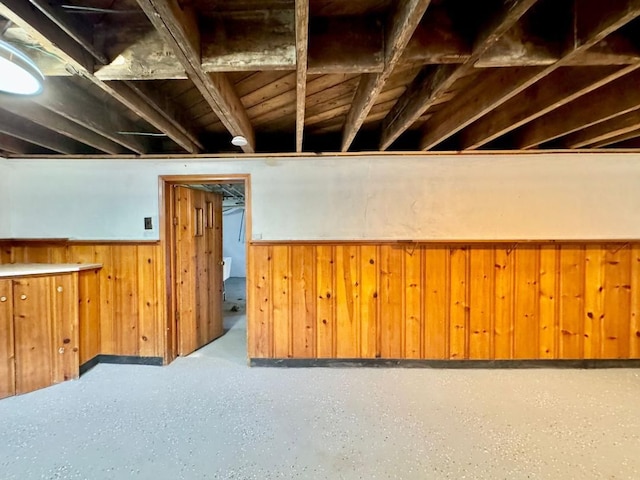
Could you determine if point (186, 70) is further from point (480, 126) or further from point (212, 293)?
point (212, 293)

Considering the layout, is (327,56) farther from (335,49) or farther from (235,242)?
(235,242)

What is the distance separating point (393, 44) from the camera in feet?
3.56

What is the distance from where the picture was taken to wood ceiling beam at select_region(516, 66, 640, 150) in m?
1.54

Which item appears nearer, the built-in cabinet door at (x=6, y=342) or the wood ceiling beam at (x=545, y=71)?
the wood ceiling beam at (x=545, y=71)

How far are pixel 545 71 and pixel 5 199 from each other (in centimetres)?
418

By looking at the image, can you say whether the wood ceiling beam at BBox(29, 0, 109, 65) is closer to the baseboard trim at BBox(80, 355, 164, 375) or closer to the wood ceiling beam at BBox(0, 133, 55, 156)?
the wood ceiling beam at BBox(0, 133, 55, 156)

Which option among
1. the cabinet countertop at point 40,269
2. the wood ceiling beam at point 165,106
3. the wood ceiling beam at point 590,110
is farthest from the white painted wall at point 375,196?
the wood ceiling beam at point 165,106

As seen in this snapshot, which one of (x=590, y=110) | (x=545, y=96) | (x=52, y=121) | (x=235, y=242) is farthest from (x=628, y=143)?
(x=235, y=242)

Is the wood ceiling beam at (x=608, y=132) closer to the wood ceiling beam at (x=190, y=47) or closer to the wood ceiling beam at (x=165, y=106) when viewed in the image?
the wood ceiling beam at (x=190, y=47)

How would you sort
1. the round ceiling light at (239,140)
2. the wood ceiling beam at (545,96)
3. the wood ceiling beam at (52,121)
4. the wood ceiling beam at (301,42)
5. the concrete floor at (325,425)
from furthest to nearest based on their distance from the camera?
1. the round ceiling light at (239,140)
2. the wood ceiling beam at (52,121)
3. the concrete floor at (325,425)
4. the wood ceiling beam at (545,96)
5. the wood ceiling beam at (301,42)

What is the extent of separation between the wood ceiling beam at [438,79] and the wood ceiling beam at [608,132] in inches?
52.9

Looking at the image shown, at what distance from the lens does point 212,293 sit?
3.22m

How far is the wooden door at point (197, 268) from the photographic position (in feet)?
9.05

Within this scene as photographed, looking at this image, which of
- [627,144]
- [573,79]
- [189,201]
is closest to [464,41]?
[573,79]
